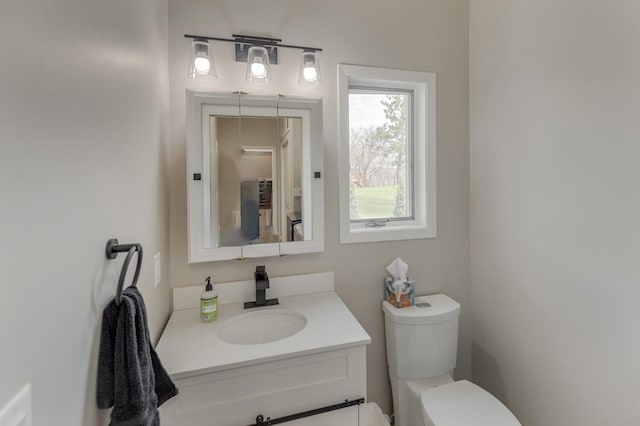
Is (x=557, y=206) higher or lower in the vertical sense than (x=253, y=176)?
lower

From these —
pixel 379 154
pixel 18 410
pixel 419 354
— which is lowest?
pixel 419 354

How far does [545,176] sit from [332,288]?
3.89ft

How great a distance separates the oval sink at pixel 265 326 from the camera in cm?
137

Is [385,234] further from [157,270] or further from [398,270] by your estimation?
[157,270]

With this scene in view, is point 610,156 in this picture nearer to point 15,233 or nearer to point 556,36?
point 556,36

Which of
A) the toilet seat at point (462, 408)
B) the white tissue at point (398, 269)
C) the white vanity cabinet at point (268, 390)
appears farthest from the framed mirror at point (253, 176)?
→ the toilet seat at point (462, 408)

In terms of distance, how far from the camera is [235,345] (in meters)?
1.11

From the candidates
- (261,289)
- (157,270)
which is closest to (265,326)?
(261,289)

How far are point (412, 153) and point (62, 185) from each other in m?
1.74

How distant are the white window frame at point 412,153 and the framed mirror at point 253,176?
17cm

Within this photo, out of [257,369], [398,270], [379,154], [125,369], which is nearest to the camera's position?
[125,369]

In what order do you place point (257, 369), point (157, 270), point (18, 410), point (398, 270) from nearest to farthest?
1. point (18, 410)
2. point (257, 369)
3. point (157, 270)
4. point (398, 270)

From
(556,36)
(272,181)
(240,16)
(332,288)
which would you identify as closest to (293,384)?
(332,288)

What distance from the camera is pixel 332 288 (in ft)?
5.40
